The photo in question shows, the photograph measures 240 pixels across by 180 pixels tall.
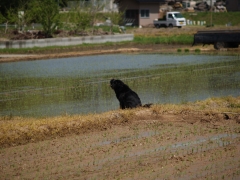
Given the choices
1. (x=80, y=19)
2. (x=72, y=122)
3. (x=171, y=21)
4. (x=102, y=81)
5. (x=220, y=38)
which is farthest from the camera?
(x=171, y=21)

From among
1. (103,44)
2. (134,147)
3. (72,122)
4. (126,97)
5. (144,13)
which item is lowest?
(103,44)

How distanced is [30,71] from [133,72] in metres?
4.39

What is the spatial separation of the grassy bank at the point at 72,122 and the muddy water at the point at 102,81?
6.83ft

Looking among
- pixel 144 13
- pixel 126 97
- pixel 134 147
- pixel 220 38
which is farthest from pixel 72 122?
pixel 144 13

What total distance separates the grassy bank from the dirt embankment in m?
0.02

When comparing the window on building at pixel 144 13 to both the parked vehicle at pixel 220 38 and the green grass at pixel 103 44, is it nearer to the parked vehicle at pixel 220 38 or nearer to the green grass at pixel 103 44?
the green grass at pixel 103 44

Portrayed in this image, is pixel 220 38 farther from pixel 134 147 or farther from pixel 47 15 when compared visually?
pixel 134 147

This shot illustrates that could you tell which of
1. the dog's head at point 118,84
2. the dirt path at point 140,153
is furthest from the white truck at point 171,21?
the dirt path at point 140,153

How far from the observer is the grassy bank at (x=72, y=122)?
9555 mm

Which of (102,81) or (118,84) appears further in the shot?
(102,81)

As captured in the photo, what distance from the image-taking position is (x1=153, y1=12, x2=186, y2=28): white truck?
57672 millimetres

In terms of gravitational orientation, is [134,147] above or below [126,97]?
below

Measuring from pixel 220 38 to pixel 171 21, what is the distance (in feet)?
85.0

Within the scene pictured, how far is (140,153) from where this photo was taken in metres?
8.62
